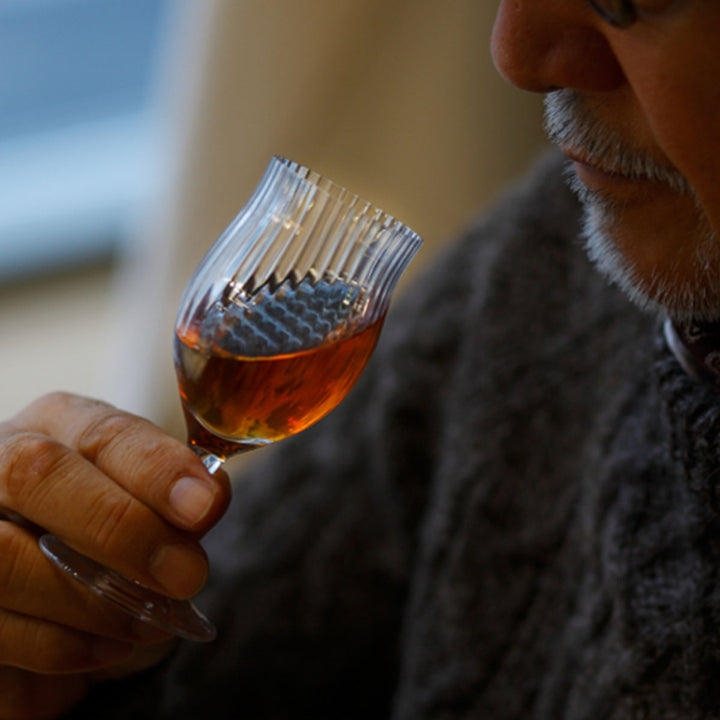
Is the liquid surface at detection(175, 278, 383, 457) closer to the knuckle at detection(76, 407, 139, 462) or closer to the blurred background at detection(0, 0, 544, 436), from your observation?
the knuckle at detection(76, 407, 139, 462)

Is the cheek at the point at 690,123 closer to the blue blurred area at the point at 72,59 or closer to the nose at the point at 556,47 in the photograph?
the nose at the point at 556,47

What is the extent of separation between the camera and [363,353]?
0.72m

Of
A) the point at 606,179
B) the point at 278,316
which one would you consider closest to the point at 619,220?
the point at 606,179

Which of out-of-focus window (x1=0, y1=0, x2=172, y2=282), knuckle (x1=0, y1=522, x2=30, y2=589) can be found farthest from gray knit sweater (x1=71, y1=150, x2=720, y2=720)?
out-of-focus window (x1=0, y1=0, x2=172, y2=282)

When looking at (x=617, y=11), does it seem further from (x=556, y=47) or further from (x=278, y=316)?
(x=278, y=316)

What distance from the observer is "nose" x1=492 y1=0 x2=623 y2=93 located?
0.68 meters

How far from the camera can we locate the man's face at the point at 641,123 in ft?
2.09

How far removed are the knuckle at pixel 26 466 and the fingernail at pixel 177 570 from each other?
0.11 meters

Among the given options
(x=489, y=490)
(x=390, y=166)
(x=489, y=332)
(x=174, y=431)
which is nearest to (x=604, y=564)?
(x=489, y=490)

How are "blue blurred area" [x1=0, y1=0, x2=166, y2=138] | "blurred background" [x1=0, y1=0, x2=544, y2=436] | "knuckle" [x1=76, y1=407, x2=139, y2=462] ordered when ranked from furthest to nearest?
1. "blue blurred area" [x1=0, y1=0, x2=166, y2=138]
2. "blurred background" [x1=0, y1=0, x2=544, y2=436]
3. "knuckle" [x1=76, y1=407, x2=139, y2=462]

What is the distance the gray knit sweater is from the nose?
0.26 metres

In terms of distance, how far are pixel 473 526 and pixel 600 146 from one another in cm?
50

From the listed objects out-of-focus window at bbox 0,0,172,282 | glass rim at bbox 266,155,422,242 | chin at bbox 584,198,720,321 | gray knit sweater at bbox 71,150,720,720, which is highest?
out-of-focus window at bbox 0,0,172,282

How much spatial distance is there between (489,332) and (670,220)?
448 millimetres
